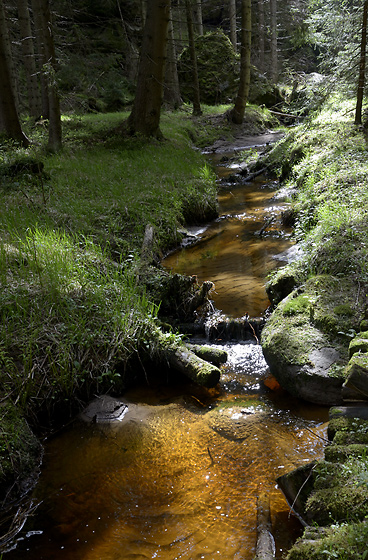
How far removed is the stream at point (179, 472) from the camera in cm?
296

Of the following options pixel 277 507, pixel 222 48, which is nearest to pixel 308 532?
pixel 277 507

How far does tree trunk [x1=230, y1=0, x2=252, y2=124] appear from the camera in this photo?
59.6 ft

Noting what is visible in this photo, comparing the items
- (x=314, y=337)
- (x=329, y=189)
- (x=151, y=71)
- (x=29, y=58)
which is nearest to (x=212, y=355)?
(x=314, y=337)

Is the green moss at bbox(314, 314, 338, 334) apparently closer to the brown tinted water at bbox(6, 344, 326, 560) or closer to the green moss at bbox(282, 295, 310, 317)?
the green moss at bbox(282, 295, 310, 317)

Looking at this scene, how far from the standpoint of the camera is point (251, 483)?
3377 millimetres

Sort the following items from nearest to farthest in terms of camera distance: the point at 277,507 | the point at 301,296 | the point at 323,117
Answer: the point at 277,507, the point at 301,296, the point at 323,117

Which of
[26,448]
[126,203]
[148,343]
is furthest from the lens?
[126,203]

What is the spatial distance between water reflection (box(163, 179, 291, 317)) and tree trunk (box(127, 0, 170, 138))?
4.47 m

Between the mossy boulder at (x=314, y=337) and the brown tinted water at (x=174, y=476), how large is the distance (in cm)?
22

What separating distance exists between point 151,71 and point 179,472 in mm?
12723

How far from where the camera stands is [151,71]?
13445mm

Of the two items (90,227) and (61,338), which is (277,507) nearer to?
(61,338)

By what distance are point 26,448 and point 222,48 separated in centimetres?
2827

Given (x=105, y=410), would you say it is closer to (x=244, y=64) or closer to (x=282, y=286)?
(x=282, y=286)
